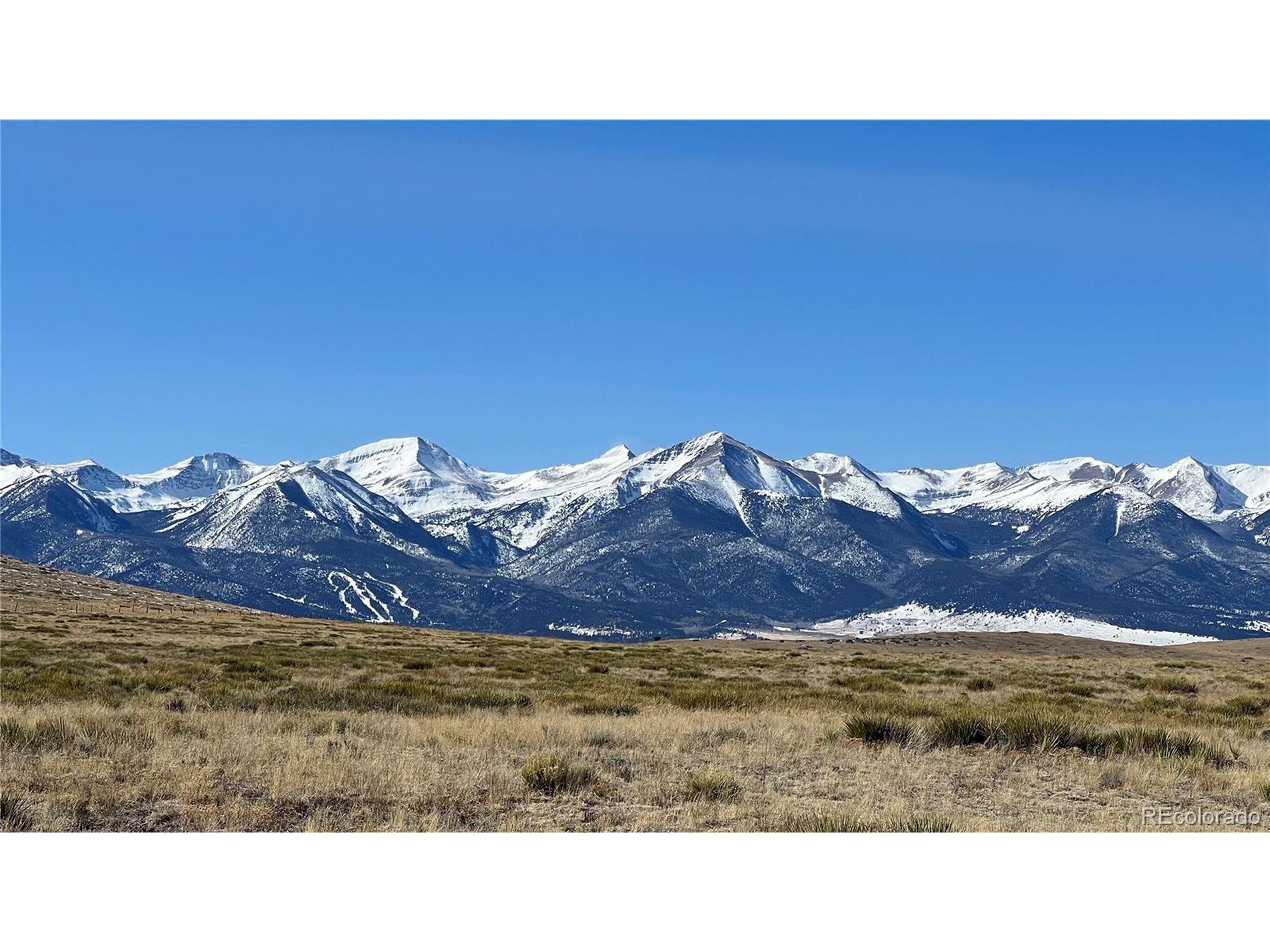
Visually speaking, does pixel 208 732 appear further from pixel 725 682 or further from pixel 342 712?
pixel 725 682

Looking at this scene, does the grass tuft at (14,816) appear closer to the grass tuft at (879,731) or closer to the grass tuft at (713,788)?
the grass tuft at (713,788)

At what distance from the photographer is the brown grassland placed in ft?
39.0

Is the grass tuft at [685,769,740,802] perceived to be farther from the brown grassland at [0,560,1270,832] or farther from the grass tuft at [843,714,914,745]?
the grass tuft at [843,714,914,745]

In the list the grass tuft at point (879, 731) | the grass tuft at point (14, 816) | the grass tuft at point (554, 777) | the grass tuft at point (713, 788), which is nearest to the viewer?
the grass tuft at point (14, 816)

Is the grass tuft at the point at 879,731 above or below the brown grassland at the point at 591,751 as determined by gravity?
Result: above

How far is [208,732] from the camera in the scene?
1638 cm

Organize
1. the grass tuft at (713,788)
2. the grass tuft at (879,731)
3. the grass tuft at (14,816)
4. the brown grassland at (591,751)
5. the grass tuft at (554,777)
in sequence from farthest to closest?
the grass tuft at (879,731) < the grass tuft at (554,777) < the grass tuft at (713,788) < the brown grassland at (591,751) < the grass tuft at (14,816)

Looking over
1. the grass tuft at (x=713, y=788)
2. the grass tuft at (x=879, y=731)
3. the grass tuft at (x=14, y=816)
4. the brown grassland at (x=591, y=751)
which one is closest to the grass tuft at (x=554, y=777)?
the brown grassland at (x=591, y=751)

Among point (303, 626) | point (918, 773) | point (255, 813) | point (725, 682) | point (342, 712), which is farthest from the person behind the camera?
point (303, 626)

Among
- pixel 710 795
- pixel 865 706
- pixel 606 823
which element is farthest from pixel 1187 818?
pixel 865 706

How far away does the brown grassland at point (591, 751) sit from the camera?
11875mm

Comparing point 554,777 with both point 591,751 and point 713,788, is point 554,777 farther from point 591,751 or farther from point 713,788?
point 591,751

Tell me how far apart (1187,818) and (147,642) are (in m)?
41.2

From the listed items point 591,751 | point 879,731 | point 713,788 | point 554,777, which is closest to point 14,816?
point 554,777
